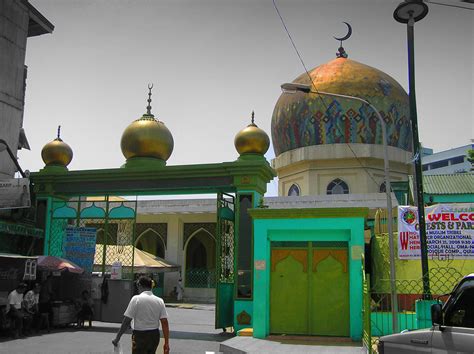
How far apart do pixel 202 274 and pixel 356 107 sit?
11.1m

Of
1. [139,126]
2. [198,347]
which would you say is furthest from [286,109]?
[198,347]

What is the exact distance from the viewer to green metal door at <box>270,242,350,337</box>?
11.2 m

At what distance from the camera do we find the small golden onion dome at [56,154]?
1591 cm

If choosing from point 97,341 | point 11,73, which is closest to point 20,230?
point 97,341

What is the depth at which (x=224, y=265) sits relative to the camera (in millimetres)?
13547

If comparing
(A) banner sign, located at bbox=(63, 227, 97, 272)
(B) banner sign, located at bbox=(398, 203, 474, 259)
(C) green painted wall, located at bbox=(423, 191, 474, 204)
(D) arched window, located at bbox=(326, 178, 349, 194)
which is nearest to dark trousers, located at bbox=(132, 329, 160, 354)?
(B) banner sign, located at bbox=(398, 203, 474, 259)

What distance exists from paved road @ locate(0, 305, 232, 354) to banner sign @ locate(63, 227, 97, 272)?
1720 mm

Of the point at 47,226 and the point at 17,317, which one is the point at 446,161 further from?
the point at 17,317

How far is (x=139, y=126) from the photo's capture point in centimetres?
1566

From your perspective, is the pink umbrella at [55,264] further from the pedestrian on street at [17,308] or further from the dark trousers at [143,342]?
the dark trousers at [143,342]

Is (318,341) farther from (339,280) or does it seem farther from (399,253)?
(399,253)

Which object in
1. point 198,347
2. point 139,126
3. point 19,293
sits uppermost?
point 139,126

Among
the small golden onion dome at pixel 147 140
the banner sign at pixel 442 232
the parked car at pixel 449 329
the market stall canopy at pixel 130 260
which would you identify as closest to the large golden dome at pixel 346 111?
the market stall canopy at pixel 130 260

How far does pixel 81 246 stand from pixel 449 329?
1111cm
